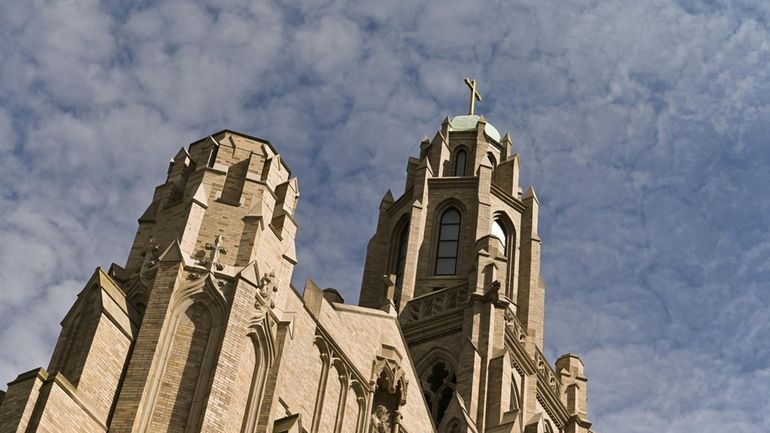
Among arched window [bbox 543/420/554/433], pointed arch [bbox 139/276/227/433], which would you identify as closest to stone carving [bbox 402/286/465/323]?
arched window [bbox 543/420/554/433]

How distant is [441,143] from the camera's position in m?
45.5

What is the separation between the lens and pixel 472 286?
3712cm

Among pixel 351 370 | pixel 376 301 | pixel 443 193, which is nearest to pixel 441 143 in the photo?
pixel 443 193

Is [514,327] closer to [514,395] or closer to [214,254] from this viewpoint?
[514,395]

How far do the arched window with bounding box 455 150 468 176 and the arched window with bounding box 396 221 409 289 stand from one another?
3.78m

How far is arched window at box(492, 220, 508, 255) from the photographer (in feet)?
141

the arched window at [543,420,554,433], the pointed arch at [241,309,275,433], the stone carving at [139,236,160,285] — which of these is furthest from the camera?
the arched window at [543,420,554,433]

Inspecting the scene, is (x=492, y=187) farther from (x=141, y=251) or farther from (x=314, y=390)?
(x=141, y=251)

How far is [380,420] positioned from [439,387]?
35.6 ft

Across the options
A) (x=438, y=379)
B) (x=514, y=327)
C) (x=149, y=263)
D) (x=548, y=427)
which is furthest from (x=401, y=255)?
(x=149, y=263)

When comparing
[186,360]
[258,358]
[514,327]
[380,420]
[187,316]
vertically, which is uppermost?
[514,327]

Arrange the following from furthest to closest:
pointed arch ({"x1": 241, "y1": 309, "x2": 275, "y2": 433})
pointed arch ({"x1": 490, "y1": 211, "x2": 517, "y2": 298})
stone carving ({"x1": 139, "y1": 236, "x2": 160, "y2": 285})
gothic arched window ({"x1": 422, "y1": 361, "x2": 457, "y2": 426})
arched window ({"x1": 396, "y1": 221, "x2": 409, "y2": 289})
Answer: pointed arch ({"x1": 490, "y1": 211, "x2": 517, "y2": 298}), arched window ({"x1": 396, "y1": 221, "x2": 409, "y2": 289}), gothic arched window ({"x1": 422, "y1": 361, "x2": 457, "y2": 426}), stone carving ({"x1": 139, "y1": 236, "x2": 160, "y2": 285}), pointed arch ({"x1": 241, "y1": 309, "x2": 275, "y2": 433})

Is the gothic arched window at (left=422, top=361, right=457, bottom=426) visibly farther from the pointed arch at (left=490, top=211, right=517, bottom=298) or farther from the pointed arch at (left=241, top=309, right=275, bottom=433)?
the pointed arch at (left=241, top=309, right=275, bottom=433)

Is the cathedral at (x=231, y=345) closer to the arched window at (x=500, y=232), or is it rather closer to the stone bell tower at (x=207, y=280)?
the stone bell tower at (x=207, y=280)
